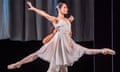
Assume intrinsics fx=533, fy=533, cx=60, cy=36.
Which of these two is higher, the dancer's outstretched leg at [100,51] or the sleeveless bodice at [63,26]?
the sleeveless bodice at [63,26]

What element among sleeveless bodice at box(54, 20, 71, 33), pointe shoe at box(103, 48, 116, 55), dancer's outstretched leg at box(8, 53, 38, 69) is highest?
sleeveless bodice at box(54, 20, 71, 33)

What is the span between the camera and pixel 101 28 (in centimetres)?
290

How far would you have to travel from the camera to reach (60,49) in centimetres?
277

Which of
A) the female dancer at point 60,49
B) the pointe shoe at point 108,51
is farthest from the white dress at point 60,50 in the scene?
the pointe shoe at point 108,51

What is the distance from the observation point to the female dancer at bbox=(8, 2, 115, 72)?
9.09 feet

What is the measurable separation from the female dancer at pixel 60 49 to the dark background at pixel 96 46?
39mm

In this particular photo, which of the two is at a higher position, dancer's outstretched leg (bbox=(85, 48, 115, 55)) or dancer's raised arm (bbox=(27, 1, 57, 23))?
dancer's raised arm (bbox=(27, 1, 57, 23))

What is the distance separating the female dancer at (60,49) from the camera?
2.77 metres

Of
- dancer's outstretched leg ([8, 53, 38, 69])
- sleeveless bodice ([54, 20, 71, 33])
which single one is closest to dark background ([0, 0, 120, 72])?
dancer's outstretched leg ([8, 53, 38, 69])

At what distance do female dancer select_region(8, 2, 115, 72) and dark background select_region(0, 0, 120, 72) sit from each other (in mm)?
39

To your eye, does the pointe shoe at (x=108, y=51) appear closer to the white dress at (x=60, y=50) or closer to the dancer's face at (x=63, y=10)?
the white dress at (x=60, y=50)

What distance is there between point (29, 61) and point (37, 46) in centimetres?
9

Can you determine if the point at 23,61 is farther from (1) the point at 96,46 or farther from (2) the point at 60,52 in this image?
(1) the point at 96,46

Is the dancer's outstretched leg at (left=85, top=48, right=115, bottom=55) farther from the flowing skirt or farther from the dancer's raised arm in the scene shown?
the dancer's raised arm
